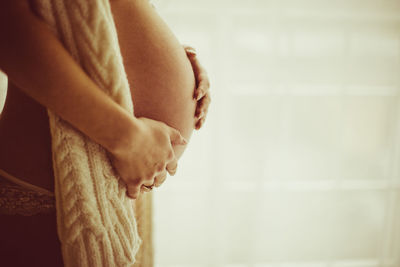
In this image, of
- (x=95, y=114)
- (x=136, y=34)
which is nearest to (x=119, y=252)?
(x=95, y=114)

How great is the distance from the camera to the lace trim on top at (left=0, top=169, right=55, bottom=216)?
0.40 m

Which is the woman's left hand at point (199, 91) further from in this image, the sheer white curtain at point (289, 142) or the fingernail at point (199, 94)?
the sheer white curtain at point (289, 142)

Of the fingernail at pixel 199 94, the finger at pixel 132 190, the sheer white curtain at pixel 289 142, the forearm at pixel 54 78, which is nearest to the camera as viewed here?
the forearm at pixel 54 78

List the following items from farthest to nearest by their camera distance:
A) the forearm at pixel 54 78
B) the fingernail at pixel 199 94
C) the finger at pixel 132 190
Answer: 1. the fingernail at pixel 199 94
2. the finger at pixel 132 190
3. the forearm at pixel 54 78

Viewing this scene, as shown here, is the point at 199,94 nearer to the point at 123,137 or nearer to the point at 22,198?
the point at 123,137

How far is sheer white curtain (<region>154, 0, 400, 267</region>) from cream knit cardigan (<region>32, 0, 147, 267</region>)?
112cm

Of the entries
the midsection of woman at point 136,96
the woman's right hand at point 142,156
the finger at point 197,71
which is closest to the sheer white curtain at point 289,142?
the finger at point 197,71

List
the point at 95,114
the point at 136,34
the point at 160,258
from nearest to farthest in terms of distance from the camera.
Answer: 1. the point at 95,114
2. the point at 136,34
3. the point at 160,258

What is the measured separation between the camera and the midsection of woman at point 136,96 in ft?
1.29

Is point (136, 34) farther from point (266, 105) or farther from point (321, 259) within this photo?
point (321, 259)

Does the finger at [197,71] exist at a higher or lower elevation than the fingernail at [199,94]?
higher

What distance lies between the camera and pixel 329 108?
1.55 meters

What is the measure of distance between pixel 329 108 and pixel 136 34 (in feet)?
4.82

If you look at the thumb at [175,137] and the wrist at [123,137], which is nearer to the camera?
the wrist at [123,137]
